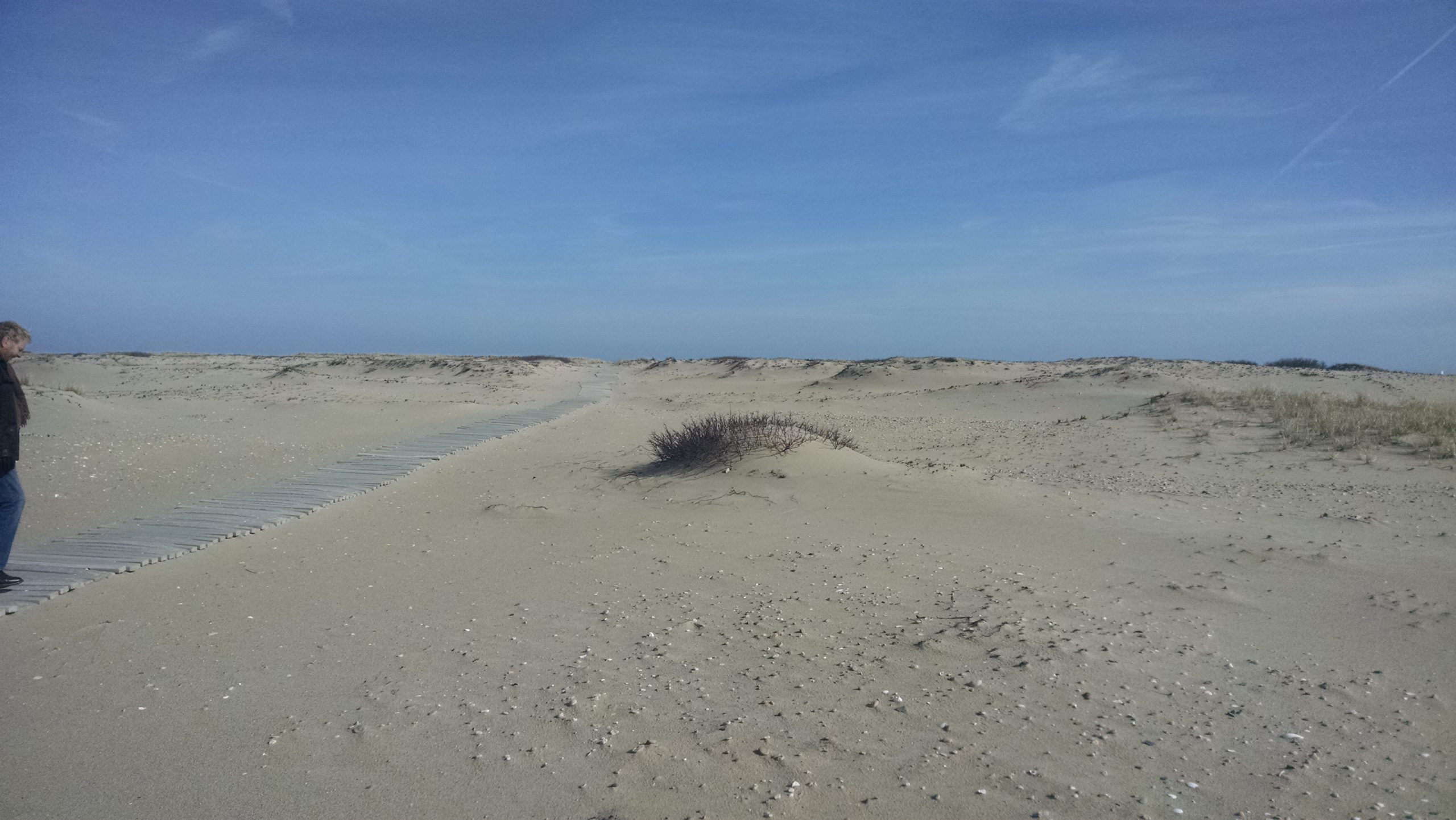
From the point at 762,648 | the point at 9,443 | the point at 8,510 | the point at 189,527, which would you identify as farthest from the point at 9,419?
the point at 762,648

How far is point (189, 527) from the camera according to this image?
26.1 feet

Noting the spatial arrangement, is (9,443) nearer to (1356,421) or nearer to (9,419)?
(9,419)

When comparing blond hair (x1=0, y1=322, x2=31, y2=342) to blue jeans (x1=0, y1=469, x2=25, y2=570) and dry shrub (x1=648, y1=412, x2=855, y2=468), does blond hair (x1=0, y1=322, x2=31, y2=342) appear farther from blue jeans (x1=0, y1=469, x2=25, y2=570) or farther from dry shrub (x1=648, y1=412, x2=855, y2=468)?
dry shrub (x1=648, y1=412, x2=855, y2=468)

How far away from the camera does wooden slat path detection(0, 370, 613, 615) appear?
6.28 metres

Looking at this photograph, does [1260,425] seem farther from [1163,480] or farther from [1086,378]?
[1086,378]

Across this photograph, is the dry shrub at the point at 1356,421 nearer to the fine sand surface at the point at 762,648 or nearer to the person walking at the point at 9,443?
the fine sand surface at the point at 762,648

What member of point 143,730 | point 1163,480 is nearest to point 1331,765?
point 143,730

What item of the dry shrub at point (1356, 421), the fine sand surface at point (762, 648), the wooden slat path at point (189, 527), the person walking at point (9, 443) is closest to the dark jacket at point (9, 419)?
the person walking at point (9, 443)

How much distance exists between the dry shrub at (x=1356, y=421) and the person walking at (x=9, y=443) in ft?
46.4

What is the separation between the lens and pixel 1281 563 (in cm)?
655

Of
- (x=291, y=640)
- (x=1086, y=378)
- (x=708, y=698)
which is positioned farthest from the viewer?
(x=1086, y=378)

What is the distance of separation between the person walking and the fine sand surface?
0.73 m

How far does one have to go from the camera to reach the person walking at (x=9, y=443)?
5.96 m

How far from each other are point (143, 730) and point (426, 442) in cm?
1046
